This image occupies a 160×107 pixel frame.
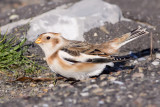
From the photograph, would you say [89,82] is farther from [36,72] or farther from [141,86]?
[36,72]

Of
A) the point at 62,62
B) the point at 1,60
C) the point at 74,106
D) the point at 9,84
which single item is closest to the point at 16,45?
the point at 1,60

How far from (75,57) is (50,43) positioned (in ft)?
1.48

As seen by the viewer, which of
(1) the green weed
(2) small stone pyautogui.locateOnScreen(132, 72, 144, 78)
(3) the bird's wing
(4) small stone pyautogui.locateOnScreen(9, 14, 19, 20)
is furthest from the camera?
(4) small stone pyautogui.locateOnScreen(9, 14, 19, 20)

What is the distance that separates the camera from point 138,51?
213 inches

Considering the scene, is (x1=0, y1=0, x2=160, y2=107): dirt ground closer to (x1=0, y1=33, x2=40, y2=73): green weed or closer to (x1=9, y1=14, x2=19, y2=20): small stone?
(x1=0, y1=33, x2=40, y2=73): green weed

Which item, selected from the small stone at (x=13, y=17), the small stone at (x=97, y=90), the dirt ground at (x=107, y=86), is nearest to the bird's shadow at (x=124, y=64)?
the dirt ground at (x=107, y=86)

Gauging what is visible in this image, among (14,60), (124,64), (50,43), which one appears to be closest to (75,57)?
(50,43)

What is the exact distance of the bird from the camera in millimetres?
4004

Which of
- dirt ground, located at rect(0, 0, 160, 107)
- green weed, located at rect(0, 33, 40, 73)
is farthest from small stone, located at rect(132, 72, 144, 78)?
green weed, located at rect(0, 33, 40, 73)

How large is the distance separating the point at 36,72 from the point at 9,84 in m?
0.50

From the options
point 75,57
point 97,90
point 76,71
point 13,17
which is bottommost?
point 97,90

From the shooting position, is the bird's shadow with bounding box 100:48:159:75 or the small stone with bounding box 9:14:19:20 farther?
the small stone with bounding box 9:14:19:20

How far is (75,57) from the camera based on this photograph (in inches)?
159

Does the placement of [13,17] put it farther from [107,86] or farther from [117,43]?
[107,86]
